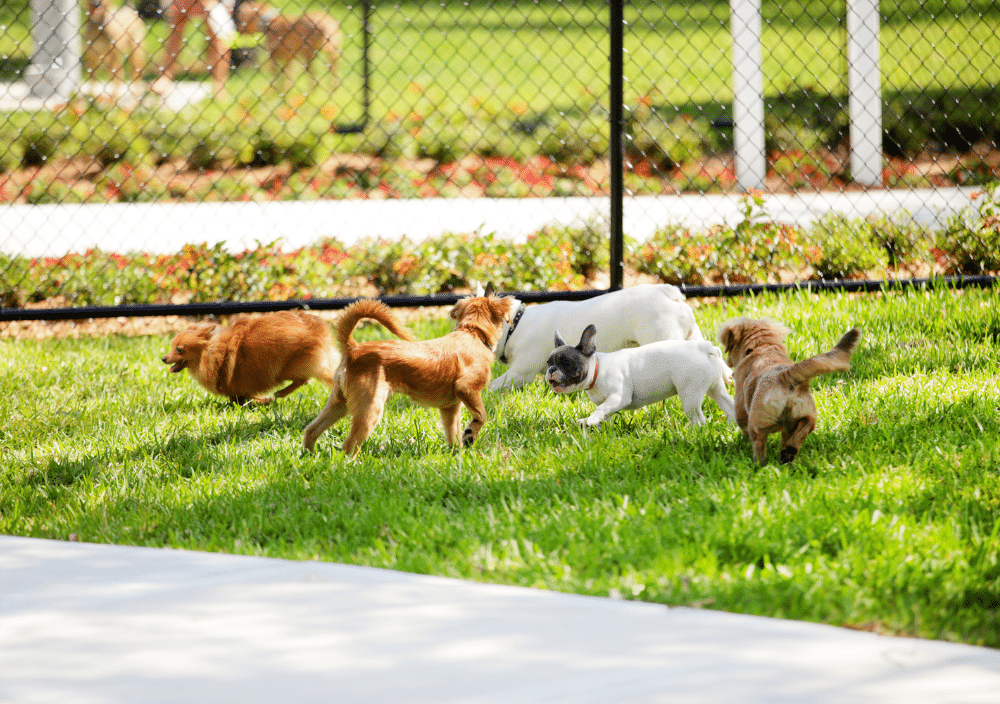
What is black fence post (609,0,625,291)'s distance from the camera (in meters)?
5.84

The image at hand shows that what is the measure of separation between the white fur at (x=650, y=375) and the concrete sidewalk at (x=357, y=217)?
4216 millimetres

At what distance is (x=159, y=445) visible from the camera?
4238mm

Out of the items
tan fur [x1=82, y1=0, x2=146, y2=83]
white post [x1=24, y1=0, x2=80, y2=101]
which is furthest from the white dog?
white post [x1=24, y1=0, x2=80, y2=101]

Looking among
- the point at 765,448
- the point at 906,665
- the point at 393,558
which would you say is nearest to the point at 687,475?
the point at 765,448

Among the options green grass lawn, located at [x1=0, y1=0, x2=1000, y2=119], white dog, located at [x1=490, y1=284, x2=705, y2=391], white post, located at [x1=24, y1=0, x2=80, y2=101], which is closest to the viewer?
white dog, located at [x1=490, y1=284, x2=705, y2=391]

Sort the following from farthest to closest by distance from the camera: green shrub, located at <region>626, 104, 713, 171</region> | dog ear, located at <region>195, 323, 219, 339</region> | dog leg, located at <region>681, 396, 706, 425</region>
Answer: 1. green shrub, located at <region>626, 104, 713, 171</region>
2. dog ear, located at <region>195, 323, 219, 339</region>
3. dog leg, located at <region>681, 396, 706, 425</region>

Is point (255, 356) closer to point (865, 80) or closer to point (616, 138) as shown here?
point (616, 138)

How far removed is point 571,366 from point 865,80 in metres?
5.70

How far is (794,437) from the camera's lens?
136 inches

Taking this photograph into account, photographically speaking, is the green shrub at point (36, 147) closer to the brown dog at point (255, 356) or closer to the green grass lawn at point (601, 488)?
the green grass lawn at point (601, 488)

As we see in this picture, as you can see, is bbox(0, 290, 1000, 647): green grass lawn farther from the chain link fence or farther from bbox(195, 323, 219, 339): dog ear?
the chain link fence

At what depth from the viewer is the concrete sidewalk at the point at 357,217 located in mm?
8578

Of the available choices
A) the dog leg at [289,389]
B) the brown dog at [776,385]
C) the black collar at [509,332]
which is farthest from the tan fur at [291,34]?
the brown dog at [776,385]

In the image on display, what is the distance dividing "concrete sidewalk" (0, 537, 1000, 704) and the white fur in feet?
4.78
